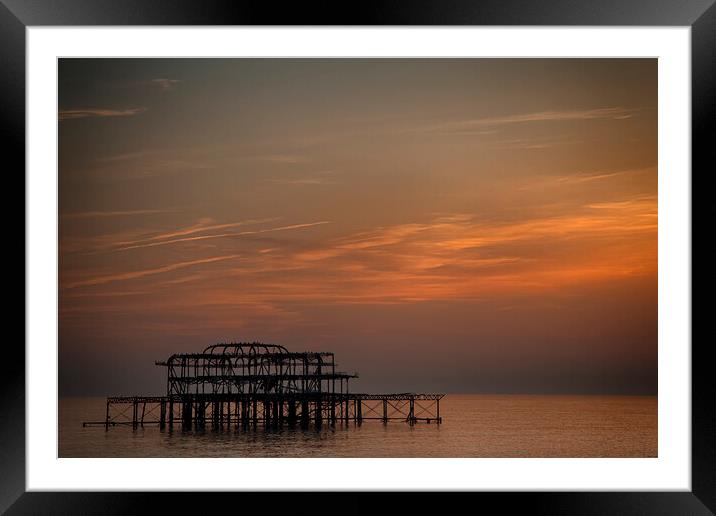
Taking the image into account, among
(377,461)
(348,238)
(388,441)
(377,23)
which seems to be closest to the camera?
(377,23)

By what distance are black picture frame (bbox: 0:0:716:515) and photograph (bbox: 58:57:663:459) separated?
16754mm

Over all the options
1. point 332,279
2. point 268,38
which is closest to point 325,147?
point 332,279

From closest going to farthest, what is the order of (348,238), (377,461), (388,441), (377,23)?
(377,23), (377,461), (388,441), (348,238)

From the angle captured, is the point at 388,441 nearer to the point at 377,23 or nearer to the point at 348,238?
the point at 348,238

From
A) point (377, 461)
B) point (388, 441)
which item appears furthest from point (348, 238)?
Result: point (377, 461)

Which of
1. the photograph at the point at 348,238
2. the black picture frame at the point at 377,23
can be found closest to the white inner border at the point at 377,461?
the black picture frame at the point at 377,23

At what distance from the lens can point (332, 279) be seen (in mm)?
36250

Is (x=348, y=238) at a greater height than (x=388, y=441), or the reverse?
(x=348, y=238)

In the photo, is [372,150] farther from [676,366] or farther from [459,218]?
[676,366]

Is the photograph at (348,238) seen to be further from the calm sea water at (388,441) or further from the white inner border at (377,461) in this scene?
the white inner border at (377,461)

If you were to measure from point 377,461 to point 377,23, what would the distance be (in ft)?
8.28

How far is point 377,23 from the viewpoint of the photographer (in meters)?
5.30

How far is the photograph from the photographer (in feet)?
84.4

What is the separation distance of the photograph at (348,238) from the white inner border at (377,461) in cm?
1667
